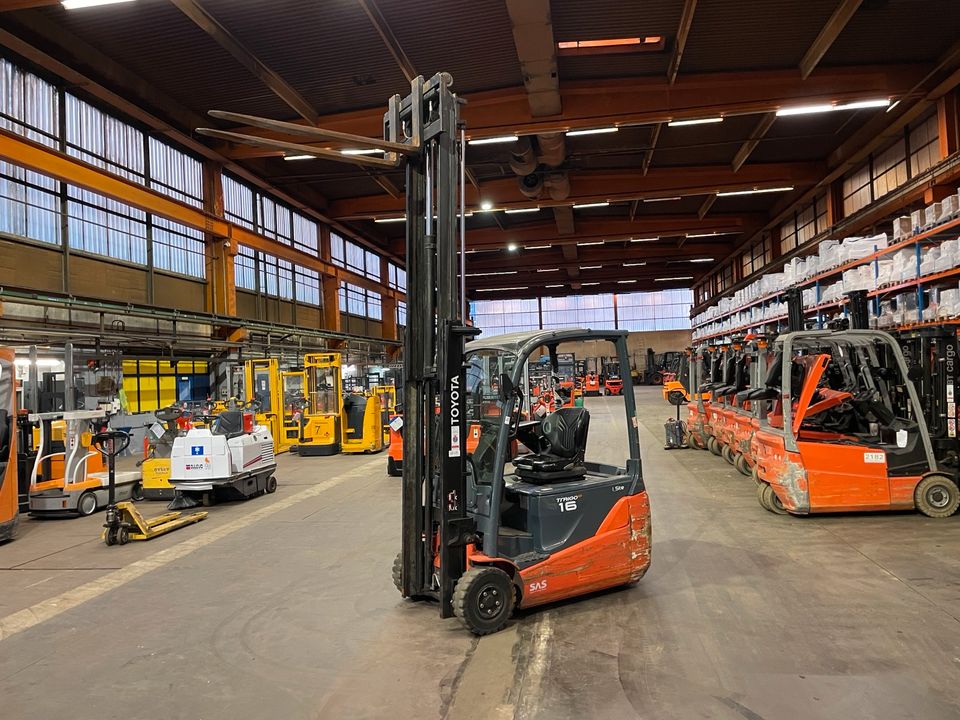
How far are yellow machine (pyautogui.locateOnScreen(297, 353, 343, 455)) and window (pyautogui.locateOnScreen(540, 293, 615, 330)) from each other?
33985 millimetres

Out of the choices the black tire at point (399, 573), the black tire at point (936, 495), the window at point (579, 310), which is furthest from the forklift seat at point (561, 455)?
the window at point (579, 310)

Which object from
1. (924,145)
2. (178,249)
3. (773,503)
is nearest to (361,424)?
(178,249)

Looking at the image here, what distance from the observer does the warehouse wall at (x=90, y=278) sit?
12.3 metres

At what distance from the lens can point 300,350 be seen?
20406 mm

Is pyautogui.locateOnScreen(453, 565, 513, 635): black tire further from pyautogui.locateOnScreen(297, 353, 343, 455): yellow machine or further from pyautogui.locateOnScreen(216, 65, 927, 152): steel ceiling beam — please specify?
pyautogui.locateOnScreen(297, 353, 343, 455): yellow machine

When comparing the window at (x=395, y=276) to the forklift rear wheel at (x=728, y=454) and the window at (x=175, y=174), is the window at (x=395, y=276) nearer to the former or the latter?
the window at (x=175, y=174)

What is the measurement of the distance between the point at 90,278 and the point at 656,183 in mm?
15666

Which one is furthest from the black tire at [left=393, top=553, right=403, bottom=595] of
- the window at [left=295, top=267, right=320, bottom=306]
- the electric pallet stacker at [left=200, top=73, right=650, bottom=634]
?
the window at [left=295, top=267, right=320, bottom=306]

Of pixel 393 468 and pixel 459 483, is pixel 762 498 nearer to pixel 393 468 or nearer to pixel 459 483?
pixel 459 483

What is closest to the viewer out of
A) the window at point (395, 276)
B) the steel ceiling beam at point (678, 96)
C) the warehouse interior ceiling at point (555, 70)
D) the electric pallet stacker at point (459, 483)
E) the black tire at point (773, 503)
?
the electric pallet stacker at point (459, 483)

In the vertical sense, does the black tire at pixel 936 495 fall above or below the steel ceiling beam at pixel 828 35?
below

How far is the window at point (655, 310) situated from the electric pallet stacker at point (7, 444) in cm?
4471

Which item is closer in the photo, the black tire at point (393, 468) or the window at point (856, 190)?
the black tire at point (393, 468)

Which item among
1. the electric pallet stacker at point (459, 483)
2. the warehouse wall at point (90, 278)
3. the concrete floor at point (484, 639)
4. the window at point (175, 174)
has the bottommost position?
the concrete floor at point (484, 639)
